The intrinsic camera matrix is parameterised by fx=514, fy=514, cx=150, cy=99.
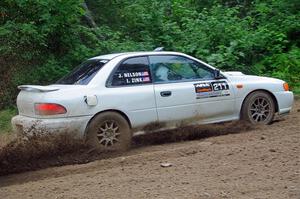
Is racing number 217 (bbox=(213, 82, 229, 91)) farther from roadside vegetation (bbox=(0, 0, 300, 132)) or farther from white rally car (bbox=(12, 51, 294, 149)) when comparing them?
roadside vegetation (bbox=(0, 0, 300, 132))

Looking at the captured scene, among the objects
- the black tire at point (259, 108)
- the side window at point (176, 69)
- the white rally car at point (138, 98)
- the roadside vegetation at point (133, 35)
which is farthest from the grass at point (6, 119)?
the black tire at point (259, 108)

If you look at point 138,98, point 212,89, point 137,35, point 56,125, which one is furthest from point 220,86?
point 137,35

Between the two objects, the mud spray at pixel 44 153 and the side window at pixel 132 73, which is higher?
the side window at pixel 132 73

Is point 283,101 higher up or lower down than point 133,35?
lower down

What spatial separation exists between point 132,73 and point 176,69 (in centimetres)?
82

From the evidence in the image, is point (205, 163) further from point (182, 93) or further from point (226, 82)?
point (226, 82)

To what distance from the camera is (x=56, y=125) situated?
746cm

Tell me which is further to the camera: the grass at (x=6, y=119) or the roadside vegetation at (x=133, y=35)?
the roadside vegetation at (x=133, y=35)

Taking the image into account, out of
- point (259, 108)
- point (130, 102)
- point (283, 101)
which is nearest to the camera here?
point (130, 102)

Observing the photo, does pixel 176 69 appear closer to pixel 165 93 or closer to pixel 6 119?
pixel 165 93

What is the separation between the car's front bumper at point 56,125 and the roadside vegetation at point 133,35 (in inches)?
116

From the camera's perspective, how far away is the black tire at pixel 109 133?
7.67 metres

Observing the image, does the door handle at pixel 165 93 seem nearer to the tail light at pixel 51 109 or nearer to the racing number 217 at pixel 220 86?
the racing number 217 at pixel 220 86

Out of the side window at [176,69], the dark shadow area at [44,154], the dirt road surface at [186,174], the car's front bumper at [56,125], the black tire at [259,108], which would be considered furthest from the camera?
the black tire at [259,108]
